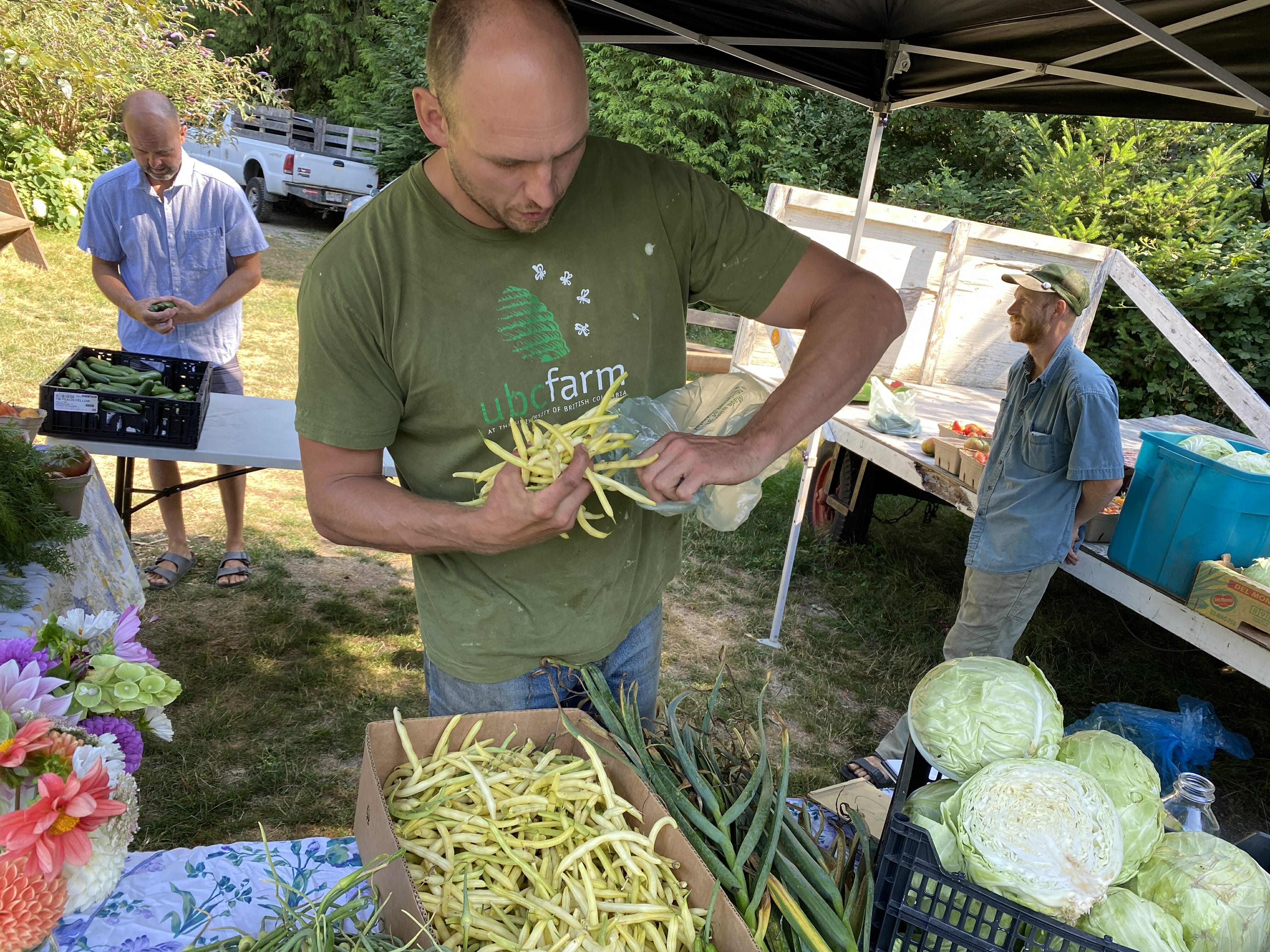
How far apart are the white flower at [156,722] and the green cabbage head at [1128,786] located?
1.46 meters

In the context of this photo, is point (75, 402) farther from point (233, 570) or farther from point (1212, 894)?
point (1212, 894)

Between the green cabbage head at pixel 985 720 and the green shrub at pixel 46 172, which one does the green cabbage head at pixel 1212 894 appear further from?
the green shrub at pixel 46 172

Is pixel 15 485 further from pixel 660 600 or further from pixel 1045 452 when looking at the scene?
pixel 1045 452

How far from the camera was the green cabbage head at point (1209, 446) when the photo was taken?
3.58 m

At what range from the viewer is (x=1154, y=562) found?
12.6ft

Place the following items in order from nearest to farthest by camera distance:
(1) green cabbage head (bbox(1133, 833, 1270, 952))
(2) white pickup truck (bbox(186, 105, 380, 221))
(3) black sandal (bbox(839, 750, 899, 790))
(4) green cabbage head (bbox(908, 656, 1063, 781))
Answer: (1) green cabbage head (bbox(1133, 833, 1270, 952)) < (4) green cabbage head (bbox(908, 656, 1063, 781)) < (3) black sandal (bbox(839, 750, 899, 790)) < (2) white pickup truck (bbox(186, 105, 380, 221))

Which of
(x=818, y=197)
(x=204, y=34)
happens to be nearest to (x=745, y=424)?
(x=818, y=197)

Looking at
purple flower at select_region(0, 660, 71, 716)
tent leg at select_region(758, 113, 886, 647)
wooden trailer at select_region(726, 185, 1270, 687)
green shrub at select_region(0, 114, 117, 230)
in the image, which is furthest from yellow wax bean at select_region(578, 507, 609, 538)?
green shrub at select_region(0, 114, 117, 230)

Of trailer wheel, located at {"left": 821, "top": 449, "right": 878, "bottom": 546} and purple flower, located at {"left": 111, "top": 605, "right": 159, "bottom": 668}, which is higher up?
purple flower, located at {"left": 111, "top": 605, "right": 159, "bottom": 668}

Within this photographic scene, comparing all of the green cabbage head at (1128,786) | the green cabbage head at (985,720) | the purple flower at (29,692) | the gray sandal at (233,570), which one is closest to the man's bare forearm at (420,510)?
the purple flower at (29,692)

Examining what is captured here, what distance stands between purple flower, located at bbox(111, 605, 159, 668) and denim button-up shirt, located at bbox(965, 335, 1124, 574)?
348 centimetres

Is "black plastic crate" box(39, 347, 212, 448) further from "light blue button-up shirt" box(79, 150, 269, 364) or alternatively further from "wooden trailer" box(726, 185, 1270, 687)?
"wooden trailer" box(726, 185, 1270, 687)

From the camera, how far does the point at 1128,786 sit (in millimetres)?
1366

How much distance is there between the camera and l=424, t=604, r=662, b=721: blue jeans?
1970 mm
